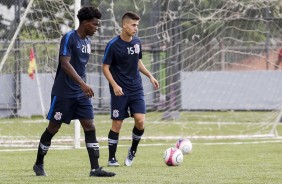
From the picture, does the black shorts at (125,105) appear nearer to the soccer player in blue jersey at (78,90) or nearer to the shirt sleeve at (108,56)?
the shirt sleeve at (108,56)

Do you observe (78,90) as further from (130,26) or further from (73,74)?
(130,26)

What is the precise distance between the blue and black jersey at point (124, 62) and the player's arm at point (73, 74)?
6.34ft

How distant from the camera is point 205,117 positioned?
2205 centimetres

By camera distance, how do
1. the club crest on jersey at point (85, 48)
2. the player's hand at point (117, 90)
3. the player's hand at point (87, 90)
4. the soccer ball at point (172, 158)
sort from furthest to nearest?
the soccer ball at point (172, 158) < the player's hand at point (117, 90) < the club crest on jersey at point (85, 48) < the player's hand at point (87, 90)

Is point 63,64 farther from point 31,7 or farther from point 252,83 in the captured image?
point 252,83

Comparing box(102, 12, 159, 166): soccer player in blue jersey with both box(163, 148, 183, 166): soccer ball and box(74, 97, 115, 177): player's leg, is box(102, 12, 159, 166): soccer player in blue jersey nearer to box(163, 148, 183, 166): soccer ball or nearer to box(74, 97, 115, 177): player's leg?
box(163, 148, 183, 166): soccer ball

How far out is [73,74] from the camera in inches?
342

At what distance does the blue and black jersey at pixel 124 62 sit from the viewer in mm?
10773

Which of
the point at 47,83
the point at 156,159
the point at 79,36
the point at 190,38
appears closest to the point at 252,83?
the point at 47,83

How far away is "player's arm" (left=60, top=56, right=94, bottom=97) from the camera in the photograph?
8469 millimetres

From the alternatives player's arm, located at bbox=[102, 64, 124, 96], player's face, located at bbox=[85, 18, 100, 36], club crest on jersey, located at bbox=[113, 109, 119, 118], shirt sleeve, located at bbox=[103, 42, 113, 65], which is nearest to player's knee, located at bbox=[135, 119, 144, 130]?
club crest on jersey, located at bbox=[113, 109, 119, 118]

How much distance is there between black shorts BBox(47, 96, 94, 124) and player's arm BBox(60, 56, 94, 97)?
40cm

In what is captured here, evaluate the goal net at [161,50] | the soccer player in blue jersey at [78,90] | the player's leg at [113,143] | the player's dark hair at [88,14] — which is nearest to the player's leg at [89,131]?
the soccer player in blue jersey at [78,90]

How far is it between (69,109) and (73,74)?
0.52 m
